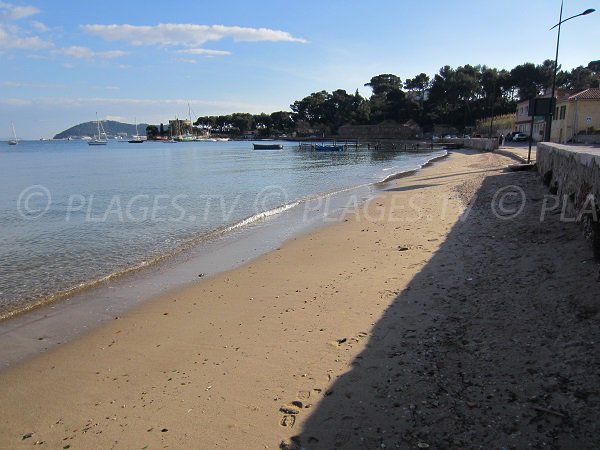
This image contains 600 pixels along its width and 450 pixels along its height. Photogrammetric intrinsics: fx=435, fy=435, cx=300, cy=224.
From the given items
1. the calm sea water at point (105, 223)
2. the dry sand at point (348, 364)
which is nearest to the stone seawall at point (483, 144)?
the calm sea water at point (105, 223)

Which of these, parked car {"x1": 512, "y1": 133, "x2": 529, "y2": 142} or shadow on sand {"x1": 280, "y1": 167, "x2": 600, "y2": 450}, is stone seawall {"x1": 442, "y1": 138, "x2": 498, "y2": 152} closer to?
parked car {"x1": 512, "y1": 133, "x2": 529, "y2": 142}

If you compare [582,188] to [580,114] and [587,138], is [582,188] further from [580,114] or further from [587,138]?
[580,114]

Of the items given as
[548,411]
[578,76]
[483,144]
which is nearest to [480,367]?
[548,411]

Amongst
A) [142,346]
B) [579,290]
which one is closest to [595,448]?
[579,290]

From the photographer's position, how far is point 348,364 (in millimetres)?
4504

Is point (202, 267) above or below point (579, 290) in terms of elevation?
below

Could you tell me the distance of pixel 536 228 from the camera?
8859 millimetres

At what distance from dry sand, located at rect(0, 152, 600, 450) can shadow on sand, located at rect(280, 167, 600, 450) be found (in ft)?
0.05

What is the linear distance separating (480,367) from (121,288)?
21.4 feet

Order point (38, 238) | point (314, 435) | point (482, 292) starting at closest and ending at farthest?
point (314, 435), point (482, 292), point (38, 238)

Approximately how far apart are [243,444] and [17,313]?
5.53m

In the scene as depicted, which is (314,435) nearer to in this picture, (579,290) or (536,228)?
(579,290)

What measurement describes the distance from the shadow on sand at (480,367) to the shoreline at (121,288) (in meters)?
4.08

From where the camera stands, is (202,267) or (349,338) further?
(202,267)
